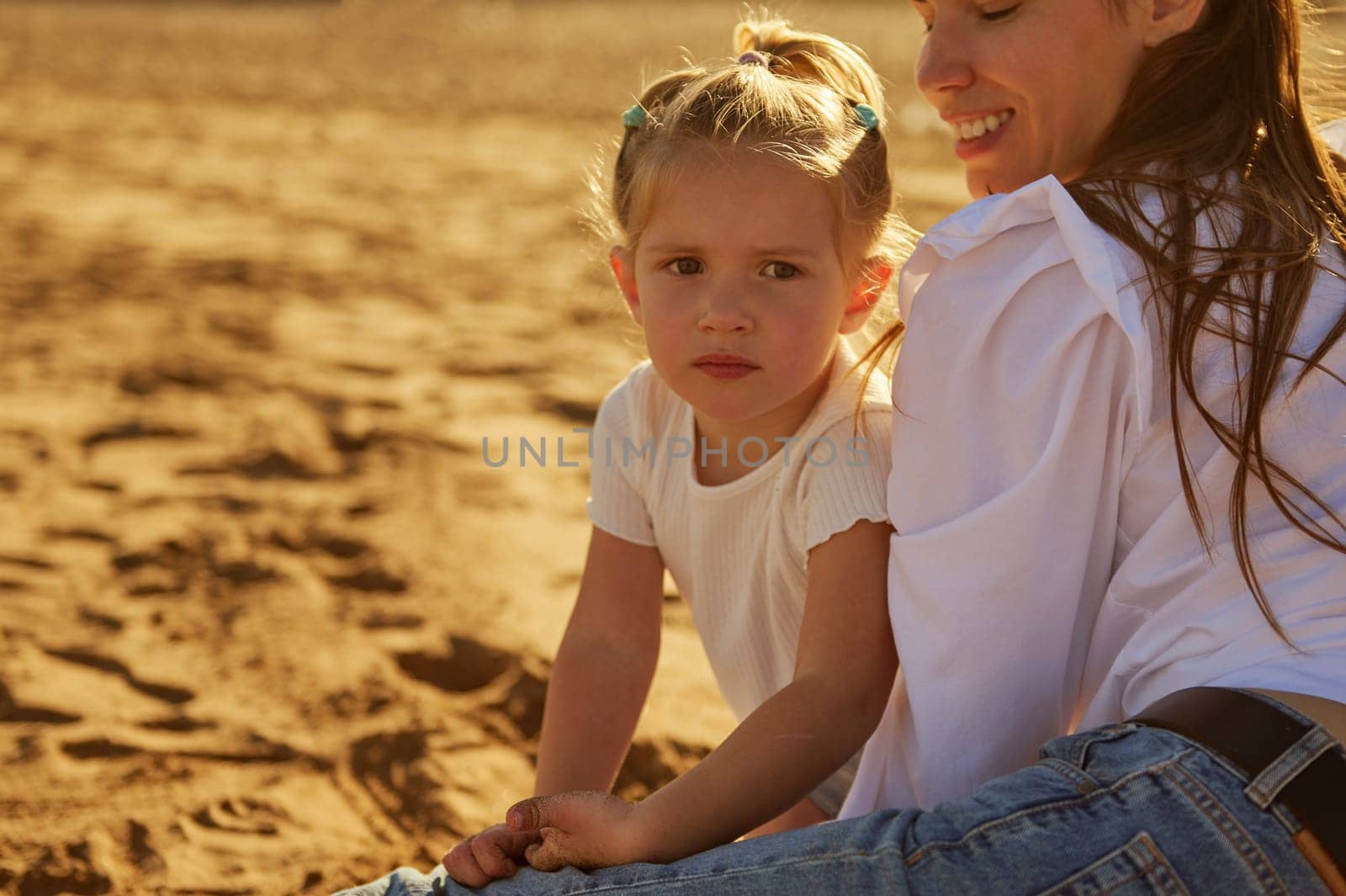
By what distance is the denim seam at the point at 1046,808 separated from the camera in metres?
1.49

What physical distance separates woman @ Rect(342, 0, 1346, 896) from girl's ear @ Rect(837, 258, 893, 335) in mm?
234

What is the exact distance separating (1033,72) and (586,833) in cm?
121

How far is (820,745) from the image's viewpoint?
73.4 inches

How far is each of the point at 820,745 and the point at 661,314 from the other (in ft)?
2.12

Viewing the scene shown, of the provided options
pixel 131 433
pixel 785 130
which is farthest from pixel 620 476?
pixel 131 433

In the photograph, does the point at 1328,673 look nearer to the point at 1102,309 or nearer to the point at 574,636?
the point at 1102,309

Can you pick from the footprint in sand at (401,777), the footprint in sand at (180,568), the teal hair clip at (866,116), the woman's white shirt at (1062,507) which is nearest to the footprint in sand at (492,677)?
the footprint in sand at (401,777)

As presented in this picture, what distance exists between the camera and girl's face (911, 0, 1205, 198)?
1.92 m

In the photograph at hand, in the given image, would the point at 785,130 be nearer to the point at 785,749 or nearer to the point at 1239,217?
the point at 1239,217

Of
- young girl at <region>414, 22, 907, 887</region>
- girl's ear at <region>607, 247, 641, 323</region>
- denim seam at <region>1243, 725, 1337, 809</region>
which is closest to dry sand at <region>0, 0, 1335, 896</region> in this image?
young girl at <region>414, 22, 907, 887</region>

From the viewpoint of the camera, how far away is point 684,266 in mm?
2029

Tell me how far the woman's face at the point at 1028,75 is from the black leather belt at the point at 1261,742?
0.79 m

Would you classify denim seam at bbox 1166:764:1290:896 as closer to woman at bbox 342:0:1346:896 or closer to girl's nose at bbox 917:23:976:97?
woman at bbox 342:0:1346:896

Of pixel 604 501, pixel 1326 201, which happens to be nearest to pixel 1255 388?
pixel 1326 201
